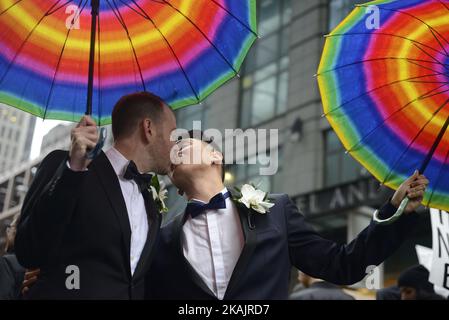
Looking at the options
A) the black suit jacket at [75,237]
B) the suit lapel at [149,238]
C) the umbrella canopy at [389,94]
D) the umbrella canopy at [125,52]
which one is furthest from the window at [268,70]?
the black suit jacket at [75,237]

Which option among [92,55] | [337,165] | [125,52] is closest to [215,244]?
[92,55]

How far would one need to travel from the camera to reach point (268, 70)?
2536cm

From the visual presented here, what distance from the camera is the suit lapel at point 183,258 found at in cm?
329

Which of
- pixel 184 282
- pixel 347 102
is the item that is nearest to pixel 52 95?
pixel 184 282

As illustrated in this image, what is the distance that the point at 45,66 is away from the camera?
3973 millimetres

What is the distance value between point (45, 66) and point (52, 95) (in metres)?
0.18

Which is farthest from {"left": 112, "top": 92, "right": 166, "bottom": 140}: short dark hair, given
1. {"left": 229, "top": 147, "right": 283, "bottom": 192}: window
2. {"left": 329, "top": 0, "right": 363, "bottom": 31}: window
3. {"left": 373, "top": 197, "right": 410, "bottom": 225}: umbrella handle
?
{"left": 329, "top": 0, "right": 363, "bottom": 31}: window

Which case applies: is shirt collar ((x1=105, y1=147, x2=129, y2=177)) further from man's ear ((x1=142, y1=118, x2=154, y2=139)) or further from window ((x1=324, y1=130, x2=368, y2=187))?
window ((x1=324, y1=130, x2=368, y2=187))

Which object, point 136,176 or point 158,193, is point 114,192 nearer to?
point 136,176

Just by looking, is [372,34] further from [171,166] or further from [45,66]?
[45,66]

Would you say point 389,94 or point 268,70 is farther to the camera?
point 268,70

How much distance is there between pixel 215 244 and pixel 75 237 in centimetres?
69

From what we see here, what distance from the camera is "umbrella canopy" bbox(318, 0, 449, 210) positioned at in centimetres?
413

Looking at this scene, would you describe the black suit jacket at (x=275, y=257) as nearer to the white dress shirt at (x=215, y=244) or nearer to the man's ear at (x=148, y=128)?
the white dress shirt at (x=215, y=244)
